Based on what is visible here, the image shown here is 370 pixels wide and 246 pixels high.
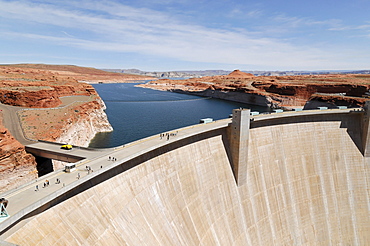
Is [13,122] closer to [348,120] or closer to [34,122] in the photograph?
[34,122]

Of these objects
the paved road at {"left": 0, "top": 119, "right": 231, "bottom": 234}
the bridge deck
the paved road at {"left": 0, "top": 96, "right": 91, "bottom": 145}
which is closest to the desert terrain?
the paved road at {"left": 0, "top": 96, "right": 91, "bottom": 145}

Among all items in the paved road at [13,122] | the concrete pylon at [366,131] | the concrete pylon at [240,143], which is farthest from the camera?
the concrete pylon at [366,131]

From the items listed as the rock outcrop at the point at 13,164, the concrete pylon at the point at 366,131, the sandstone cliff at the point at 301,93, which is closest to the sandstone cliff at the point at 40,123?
the rock outcrop at the point at 13,164

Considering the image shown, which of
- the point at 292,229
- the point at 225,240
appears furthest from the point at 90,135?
the point at 292,229

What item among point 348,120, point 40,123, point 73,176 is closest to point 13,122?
point 40,123

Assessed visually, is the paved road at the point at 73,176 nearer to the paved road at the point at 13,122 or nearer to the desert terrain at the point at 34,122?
the desert terrain at the point at 34,122
